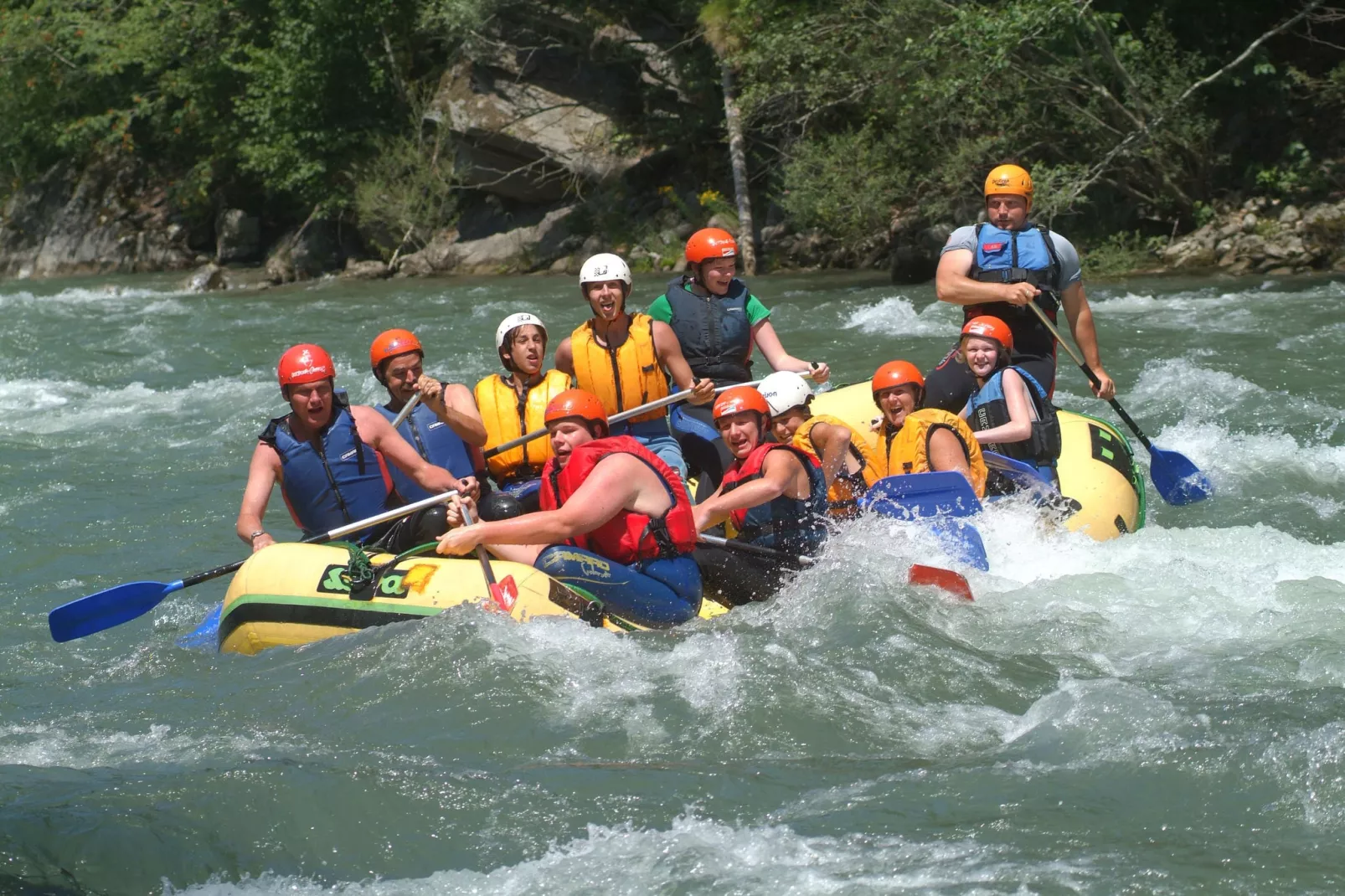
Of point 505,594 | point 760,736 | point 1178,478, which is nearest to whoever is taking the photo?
point 760,736

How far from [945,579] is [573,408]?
4.87 ft

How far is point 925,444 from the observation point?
5738 millimetres

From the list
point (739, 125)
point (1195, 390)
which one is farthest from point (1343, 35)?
point (1195, 390)

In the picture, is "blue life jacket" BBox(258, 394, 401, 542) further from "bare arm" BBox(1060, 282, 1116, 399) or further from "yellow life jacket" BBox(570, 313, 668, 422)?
"bare arm" BBox(1060, 282, 1116, 399)

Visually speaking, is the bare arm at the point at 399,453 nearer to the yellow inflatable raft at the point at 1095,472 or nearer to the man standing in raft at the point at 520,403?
the man standing in raft at the point at 520,403

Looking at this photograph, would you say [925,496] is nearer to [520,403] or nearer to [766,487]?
[766,487]

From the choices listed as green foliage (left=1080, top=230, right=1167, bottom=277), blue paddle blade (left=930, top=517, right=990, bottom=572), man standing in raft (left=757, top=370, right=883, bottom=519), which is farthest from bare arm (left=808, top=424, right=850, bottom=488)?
green foliage (left=1080, top=230, right=1167, bottom=277)

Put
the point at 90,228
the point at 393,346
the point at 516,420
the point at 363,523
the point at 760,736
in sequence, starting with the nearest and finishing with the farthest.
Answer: the point at 760,736 → the point at 363,523 → the point at 393,346 → the point at 516,420 → the point at 90,228

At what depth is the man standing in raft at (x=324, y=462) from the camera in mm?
5652

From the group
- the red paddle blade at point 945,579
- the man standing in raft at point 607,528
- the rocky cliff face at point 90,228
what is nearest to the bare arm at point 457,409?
the man standing in raft at point 607,528

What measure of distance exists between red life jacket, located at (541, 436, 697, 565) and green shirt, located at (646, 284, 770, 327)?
152 centimetres

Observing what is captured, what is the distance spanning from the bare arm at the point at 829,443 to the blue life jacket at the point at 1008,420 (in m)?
0.65

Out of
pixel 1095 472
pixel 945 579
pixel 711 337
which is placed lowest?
pixel 945 579

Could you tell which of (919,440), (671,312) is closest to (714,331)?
(671,312)
